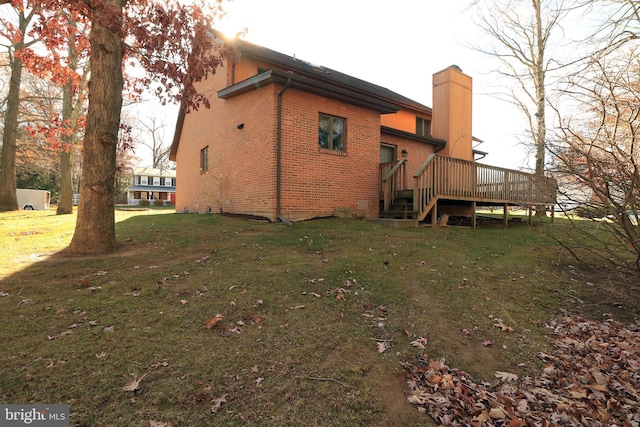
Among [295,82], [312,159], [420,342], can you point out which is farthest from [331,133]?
[420,342]

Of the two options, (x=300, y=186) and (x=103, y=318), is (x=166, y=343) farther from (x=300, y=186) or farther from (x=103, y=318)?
(x=300, y=186)

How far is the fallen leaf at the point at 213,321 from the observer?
353 cm

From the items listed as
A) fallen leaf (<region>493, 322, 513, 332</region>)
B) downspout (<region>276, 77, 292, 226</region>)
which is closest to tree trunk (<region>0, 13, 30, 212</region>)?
downspout (<region>276, 77, 292, 226</region>)

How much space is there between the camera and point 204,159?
1504cm

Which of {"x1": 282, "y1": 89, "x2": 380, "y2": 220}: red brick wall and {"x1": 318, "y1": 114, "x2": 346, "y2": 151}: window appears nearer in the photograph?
{"x1": 282, "y1": 89, "x2": 380, "y2": 220}: red brick wall

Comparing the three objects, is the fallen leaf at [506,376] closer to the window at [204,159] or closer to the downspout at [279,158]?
the downspout at [279,158]

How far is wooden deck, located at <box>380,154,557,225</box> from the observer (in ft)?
33.1

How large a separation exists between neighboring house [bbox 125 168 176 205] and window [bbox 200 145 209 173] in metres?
44.6

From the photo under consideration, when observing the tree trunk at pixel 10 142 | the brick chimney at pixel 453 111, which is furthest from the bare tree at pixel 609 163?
the tree trunk at pixel 10 142

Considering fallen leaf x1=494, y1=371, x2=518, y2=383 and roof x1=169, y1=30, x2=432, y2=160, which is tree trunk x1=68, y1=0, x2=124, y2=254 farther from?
fallen leaf x1=494, y1=371, x2=518, y2=383

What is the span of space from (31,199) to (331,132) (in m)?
27.6

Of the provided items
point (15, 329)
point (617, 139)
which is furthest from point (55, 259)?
point (617, 139)

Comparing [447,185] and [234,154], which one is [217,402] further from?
[234,154]
